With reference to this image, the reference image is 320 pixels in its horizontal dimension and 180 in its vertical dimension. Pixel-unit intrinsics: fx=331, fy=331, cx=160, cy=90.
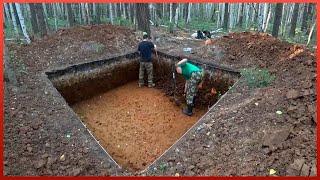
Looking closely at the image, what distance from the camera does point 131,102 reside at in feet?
31.5

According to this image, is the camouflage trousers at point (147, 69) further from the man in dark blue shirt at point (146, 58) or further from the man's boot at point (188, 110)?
the man's boot at point (188, 110)

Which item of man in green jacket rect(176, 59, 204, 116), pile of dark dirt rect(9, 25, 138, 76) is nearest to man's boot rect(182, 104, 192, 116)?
man in green jacket rect(176, 59, 204, 116)

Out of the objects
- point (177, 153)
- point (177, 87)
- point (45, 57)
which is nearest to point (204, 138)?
point (177, 153)

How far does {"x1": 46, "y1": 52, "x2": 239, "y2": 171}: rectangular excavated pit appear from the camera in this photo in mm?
7436

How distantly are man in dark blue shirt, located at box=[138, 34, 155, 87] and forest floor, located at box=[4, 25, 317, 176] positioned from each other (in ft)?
8.85

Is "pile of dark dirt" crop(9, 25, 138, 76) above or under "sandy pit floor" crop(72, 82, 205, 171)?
above

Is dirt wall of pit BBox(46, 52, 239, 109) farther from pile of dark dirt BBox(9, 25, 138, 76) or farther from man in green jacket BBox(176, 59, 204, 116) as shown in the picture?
man in green jacket BBox(176, 59, 204, 116)

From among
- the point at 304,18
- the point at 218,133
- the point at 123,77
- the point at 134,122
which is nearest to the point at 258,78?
the point at 218,133

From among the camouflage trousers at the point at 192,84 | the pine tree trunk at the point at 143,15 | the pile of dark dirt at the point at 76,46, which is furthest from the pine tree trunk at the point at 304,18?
the camouflage trousers at the point at 192,84

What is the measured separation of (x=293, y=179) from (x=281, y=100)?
2347mm

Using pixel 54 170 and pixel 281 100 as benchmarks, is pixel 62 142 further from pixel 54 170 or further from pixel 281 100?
pixel 281 100

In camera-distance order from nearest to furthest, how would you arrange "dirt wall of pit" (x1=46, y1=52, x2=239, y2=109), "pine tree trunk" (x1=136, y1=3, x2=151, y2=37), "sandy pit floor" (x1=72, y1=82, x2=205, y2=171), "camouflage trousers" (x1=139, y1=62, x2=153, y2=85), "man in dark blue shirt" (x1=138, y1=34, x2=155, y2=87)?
"sandy pit floor" (x1=72, y1=82, x2=205, y2=171), "dirt wall of pit" (x1=46, y1=52, x2=239, y2=109), "man in dark blue shirt" (x1=138, y1=34, x2=155, y2=87), "camouflage trousers" (x1=139, y1=62, x2=153, y2=85), "pine tree trunk" (x1=136, y1=3, x2=151, y2=37)

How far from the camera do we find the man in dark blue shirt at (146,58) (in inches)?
388

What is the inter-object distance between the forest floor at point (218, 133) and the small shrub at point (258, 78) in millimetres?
159
